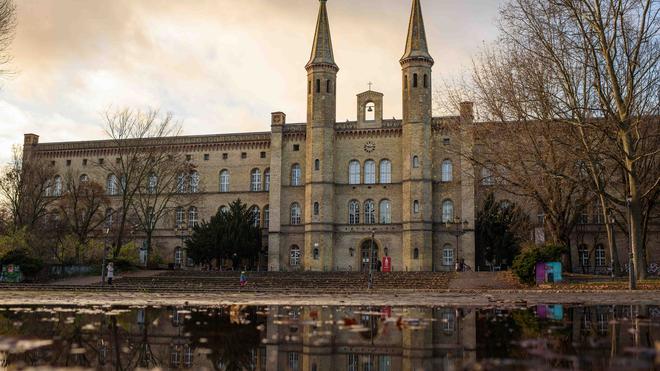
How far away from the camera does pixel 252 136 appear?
62.3 m

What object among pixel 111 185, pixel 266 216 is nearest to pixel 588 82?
pixel 266 216

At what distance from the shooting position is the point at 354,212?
5797cm

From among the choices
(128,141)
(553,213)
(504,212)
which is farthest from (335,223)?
(553,213)

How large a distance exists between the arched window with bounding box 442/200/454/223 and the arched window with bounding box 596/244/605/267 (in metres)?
12.5

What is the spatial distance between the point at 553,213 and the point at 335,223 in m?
24.5

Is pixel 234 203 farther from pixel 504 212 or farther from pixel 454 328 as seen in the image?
pixel 454 328

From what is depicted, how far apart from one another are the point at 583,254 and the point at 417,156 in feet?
53.2

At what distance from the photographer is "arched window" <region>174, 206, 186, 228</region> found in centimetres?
6369

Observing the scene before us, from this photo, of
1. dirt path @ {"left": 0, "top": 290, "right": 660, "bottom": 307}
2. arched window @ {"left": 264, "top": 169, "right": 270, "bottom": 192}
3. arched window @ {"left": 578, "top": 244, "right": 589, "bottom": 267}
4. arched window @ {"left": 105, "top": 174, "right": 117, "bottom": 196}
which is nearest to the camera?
dirt path @ {"left": 0, "top": 290, "right": 660, "bottom": 307}

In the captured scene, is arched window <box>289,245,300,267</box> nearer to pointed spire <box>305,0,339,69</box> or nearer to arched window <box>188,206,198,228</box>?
arched window <box>188,206,198,228</box>

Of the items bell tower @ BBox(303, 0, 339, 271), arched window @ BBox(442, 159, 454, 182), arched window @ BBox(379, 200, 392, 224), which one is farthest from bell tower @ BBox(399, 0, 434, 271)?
bell tower @ BBox(303, 0, 339, 271)

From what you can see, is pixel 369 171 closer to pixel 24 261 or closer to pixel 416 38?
pixel 416 38

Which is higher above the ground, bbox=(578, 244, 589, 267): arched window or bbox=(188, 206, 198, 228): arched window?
bbox=(188, 206, 198, 228): arched window

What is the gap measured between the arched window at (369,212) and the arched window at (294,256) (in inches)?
257
